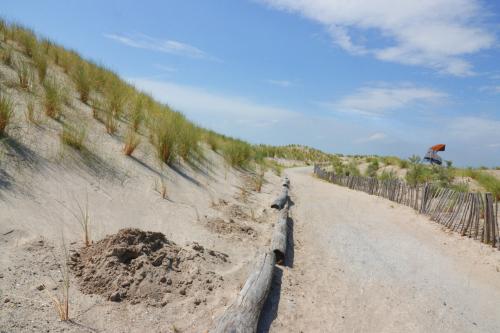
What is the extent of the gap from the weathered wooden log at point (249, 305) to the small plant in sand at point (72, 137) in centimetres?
308

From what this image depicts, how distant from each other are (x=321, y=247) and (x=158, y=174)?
2873 millimetres

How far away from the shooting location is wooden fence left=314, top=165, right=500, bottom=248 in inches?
218

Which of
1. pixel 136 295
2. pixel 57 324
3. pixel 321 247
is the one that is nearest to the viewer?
pixel 57 324

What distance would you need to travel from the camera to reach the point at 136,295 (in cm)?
261

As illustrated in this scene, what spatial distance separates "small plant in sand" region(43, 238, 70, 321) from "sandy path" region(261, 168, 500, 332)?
149 cm

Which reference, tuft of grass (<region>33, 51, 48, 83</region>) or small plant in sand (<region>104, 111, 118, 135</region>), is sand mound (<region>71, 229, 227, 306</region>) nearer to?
small plant in sand (<region>104, 111, 118, 135</region>)

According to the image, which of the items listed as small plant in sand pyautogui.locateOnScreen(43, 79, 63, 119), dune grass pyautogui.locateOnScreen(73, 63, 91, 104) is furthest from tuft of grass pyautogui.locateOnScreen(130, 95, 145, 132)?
small plant in sand pyautogui.locateOnScreen(43, 79, 63, 119)

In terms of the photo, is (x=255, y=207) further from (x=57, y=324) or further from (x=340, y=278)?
(x=57, y=324)

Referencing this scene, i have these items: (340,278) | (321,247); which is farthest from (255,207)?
(340,278)

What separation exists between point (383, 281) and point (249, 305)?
2082 millimetres

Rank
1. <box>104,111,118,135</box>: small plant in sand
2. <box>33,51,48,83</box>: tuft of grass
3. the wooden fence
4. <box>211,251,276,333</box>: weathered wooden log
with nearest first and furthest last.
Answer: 1. <box>211,251,276,333</box>: weathered wooden log
2. the wooden fence
3. <box>104,111,118,135</box>: small plant in sand
4. <box>33,51,48,83</box>: tuft of grass

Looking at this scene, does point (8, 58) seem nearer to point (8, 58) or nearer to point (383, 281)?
point (8, 58)

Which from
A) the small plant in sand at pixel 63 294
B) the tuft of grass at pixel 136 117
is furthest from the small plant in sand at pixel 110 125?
the small plant in sand at pixel 63 294

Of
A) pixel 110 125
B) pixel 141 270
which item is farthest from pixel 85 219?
pixel 110 125
